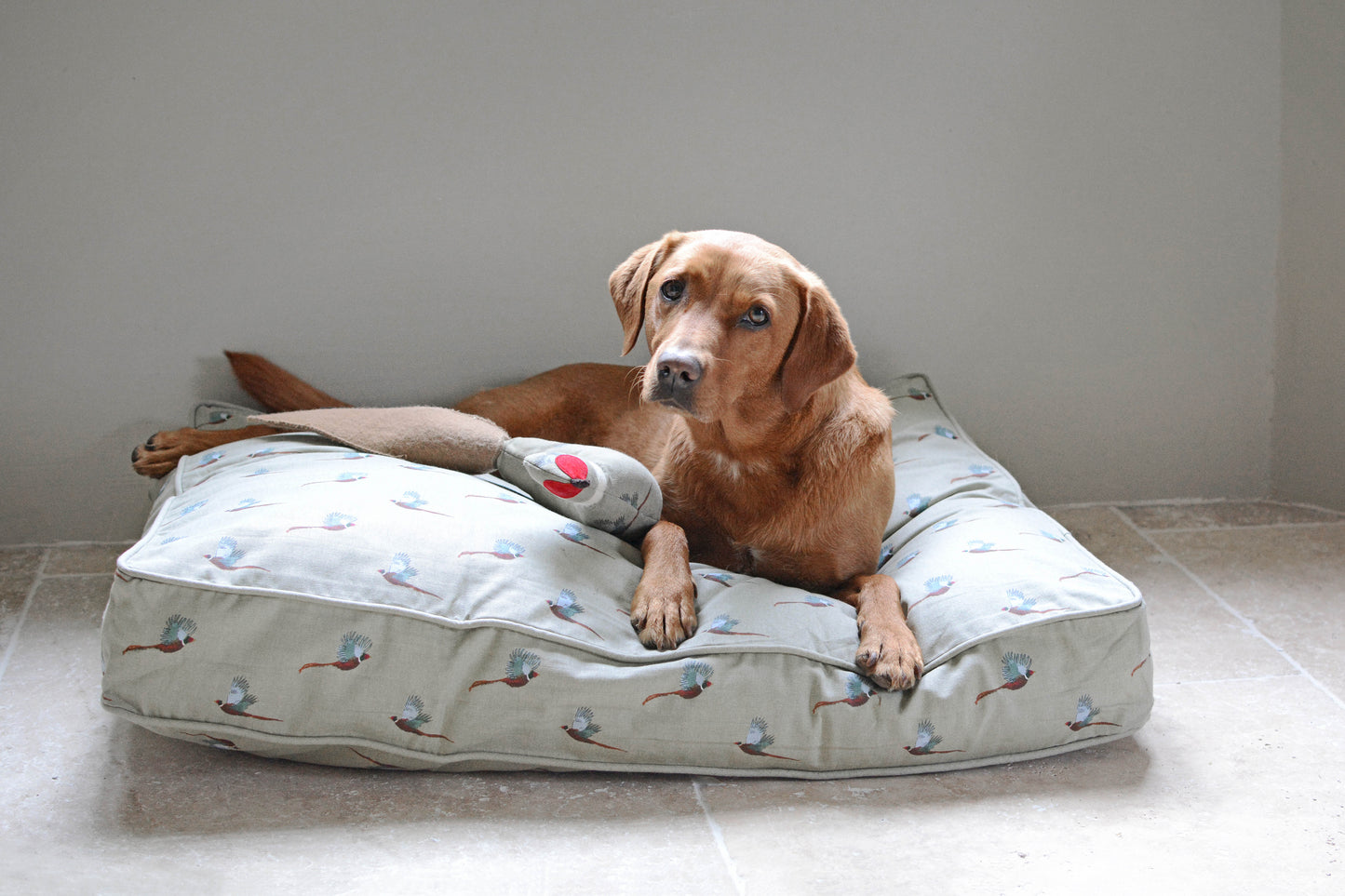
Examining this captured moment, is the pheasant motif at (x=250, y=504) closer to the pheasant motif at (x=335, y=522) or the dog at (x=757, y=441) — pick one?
the pheasant motif at (x=335, y=522)

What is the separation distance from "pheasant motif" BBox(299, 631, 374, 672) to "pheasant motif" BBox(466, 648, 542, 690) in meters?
0.19

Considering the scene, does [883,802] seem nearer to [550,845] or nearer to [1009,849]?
[1009,849]

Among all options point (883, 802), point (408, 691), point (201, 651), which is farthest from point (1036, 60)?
point (201, 651)

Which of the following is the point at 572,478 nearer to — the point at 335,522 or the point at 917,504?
the point at 335,522

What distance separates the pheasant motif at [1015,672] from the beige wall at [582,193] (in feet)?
4.95

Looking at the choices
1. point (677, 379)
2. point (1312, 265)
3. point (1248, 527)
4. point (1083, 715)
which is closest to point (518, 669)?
point (677, 379)

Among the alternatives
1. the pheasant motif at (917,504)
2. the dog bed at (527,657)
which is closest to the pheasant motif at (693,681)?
the dog bed at (527,657)

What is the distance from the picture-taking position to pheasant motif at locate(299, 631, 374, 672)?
1832 mm

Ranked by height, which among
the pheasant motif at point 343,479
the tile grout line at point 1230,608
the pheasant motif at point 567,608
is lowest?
the tile grout line at point 1230,608

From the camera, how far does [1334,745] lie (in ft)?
6.78

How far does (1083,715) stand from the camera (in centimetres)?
199

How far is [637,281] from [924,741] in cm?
110

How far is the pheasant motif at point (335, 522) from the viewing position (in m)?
1.98

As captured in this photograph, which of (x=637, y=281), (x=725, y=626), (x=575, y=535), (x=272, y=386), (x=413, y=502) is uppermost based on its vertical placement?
(x=637, y=281)
